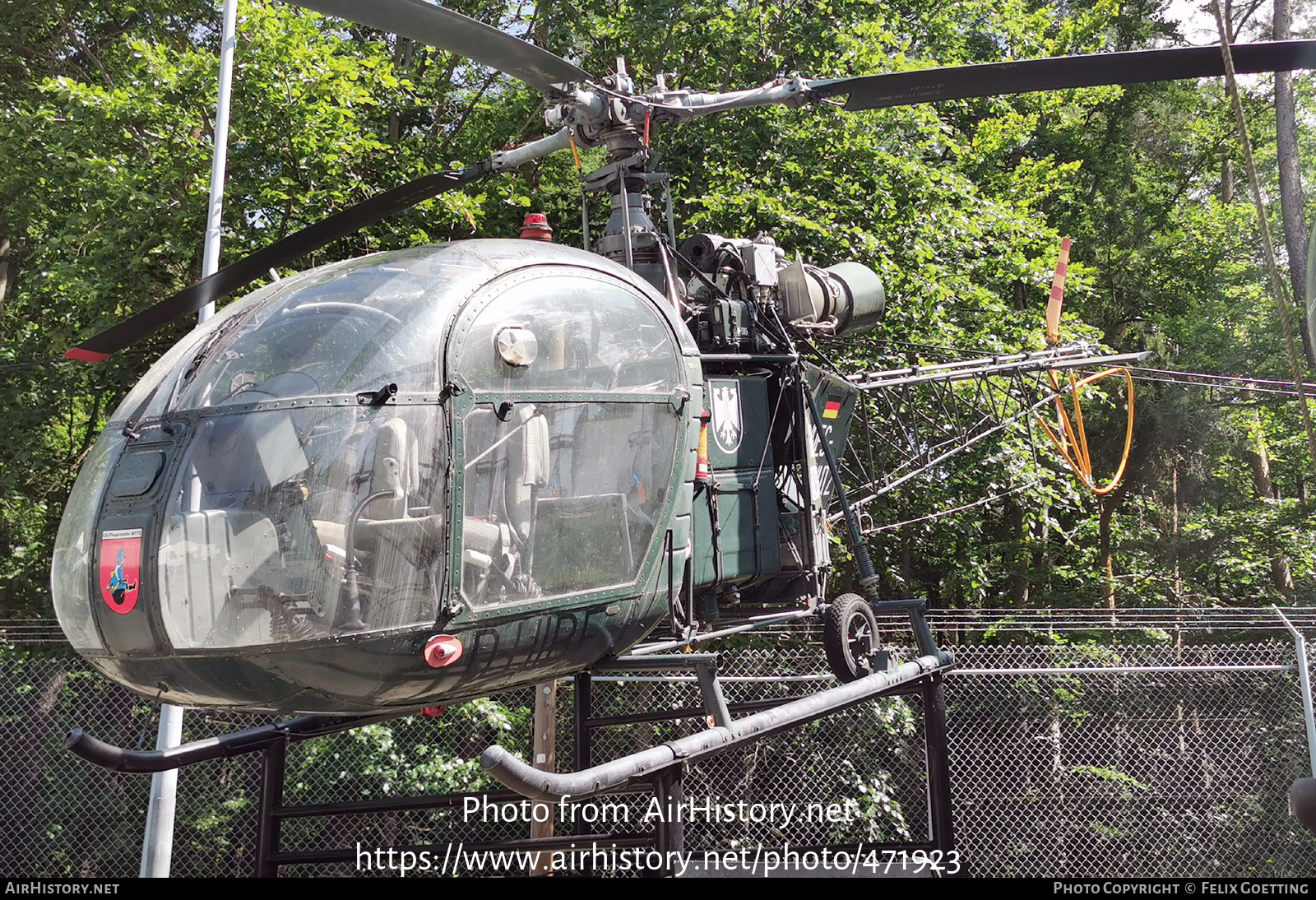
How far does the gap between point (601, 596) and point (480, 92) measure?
33.1 feet

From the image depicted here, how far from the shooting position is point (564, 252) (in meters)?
4.08

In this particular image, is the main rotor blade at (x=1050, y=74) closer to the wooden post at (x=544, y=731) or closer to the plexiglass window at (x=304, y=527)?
the plexiglass window at (x=304, y=527)

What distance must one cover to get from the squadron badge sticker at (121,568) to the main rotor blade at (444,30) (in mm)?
1659

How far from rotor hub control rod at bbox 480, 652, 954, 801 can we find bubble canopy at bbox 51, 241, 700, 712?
0.48m

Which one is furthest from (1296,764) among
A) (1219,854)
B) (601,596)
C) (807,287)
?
(601,596)

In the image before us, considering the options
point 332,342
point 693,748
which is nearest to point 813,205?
point 693,748

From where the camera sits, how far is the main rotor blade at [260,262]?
3.97m

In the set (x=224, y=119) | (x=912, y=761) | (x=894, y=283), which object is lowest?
(x=912, y=761)

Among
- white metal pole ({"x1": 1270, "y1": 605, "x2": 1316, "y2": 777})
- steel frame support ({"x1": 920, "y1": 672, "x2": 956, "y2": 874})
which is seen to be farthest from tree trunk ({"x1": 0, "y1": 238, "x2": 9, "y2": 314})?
white metal pole ({"x1": 1270, "y1": 605, "x2": 1316, "y2": 777})

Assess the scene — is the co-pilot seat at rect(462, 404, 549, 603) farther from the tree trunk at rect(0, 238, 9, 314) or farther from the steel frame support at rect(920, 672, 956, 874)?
the tree trunk at rect(0, 238, 9, 314)

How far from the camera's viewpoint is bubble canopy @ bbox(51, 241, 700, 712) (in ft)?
9.99

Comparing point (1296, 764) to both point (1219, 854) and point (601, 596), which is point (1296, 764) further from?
point (601, 596)

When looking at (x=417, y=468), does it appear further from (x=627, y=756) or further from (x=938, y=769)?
(x=938, y=769)

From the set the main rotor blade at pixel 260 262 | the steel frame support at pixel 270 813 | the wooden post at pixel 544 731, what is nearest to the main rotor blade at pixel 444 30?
the main rotor blade at pixel 260 262
